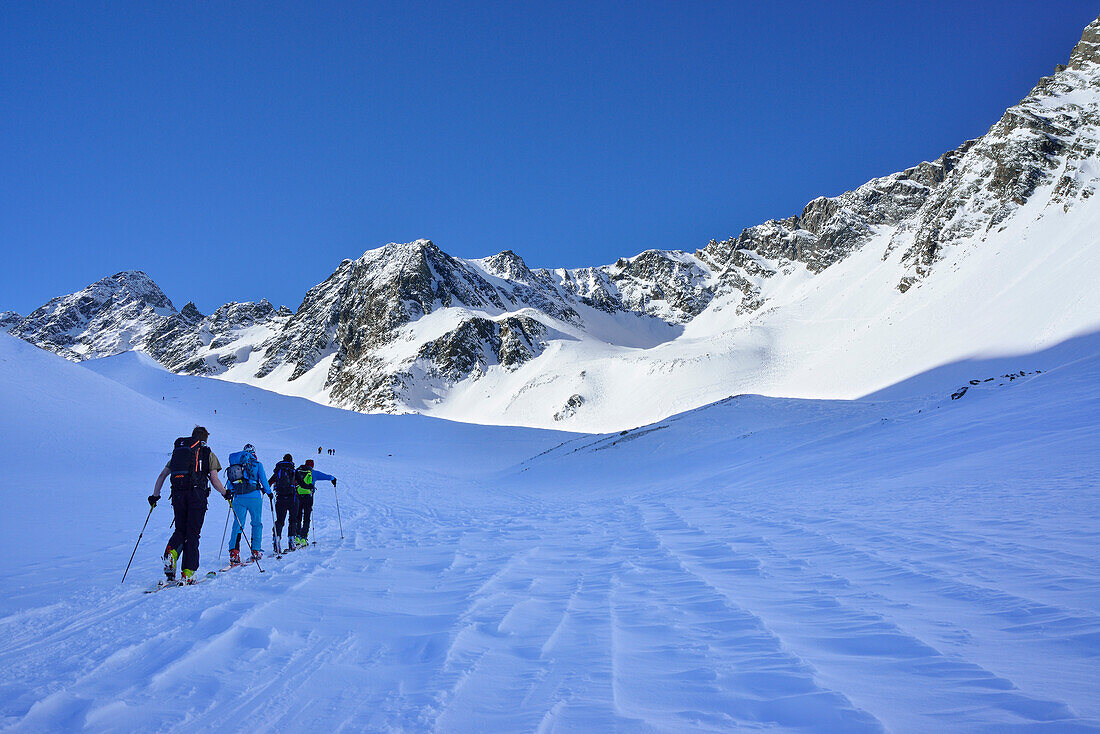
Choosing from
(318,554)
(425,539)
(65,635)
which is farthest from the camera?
(425,539)

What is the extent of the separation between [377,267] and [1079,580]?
191m

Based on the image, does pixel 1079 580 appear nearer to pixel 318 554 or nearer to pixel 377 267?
pixel 318 554

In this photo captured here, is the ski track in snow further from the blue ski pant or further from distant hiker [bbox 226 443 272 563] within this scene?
distant hiker [bbox 226 443 272 563]

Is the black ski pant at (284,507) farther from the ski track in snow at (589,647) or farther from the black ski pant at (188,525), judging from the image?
the ski track in snow at (589,647)

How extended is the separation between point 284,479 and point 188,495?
11.0ft

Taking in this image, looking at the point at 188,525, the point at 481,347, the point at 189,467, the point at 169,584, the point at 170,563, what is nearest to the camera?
the point at 169,584

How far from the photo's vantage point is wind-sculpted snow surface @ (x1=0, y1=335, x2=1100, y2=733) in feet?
10.6

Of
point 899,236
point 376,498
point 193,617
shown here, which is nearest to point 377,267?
point 899,236

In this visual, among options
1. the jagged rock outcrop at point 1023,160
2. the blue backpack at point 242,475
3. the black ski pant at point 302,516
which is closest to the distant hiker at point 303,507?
the black ski pant at point 302,516

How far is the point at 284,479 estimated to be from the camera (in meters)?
10.7

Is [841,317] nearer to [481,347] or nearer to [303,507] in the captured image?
[481,347]

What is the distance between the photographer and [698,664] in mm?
3791

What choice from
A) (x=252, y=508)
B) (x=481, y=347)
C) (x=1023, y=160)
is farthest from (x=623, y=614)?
(x=481, y=347)

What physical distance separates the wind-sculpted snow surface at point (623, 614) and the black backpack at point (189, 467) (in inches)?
51.6
